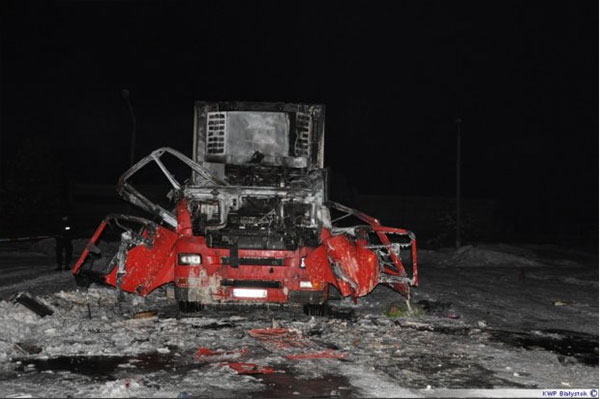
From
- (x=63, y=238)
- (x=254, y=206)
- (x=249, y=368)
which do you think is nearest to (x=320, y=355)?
(x=249, y=368)

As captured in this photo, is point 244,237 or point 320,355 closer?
point 320,355

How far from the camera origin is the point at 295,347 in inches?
295

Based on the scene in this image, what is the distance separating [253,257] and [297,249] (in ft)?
2.12

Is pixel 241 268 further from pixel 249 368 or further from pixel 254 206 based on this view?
pixel 249 368

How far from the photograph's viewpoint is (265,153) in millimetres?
12055

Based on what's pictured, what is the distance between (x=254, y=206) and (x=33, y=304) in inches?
141

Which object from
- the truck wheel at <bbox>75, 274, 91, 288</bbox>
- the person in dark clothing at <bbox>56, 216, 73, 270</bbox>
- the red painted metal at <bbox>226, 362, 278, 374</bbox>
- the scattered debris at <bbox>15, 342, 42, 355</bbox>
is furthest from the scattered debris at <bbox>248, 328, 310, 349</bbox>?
the person in dark clothing at <bbox>56, 216, 73, 270</bbox>

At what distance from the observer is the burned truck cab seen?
921 centimetres

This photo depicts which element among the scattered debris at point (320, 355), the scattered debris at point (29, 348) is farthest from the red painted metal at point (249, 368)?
the scattered debris at point (29, 348)

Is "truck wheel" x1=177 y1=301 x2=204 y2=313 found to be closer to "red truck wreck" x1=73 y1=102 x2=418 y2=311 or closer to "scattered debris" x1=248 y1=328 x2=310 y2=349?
"red truck wreck" x1=73 y1=102 x2=418 y2=311

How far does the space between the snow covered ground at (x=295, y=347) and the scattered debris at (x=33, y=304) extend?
Result: 0.32 ft

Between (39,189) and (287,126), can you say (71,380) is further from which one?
(39,189)

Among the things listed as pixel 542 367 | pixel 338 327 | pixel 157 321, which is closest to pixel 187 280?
pixel 157 321

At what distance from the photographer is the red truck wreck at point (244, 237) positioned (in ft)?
30.2
